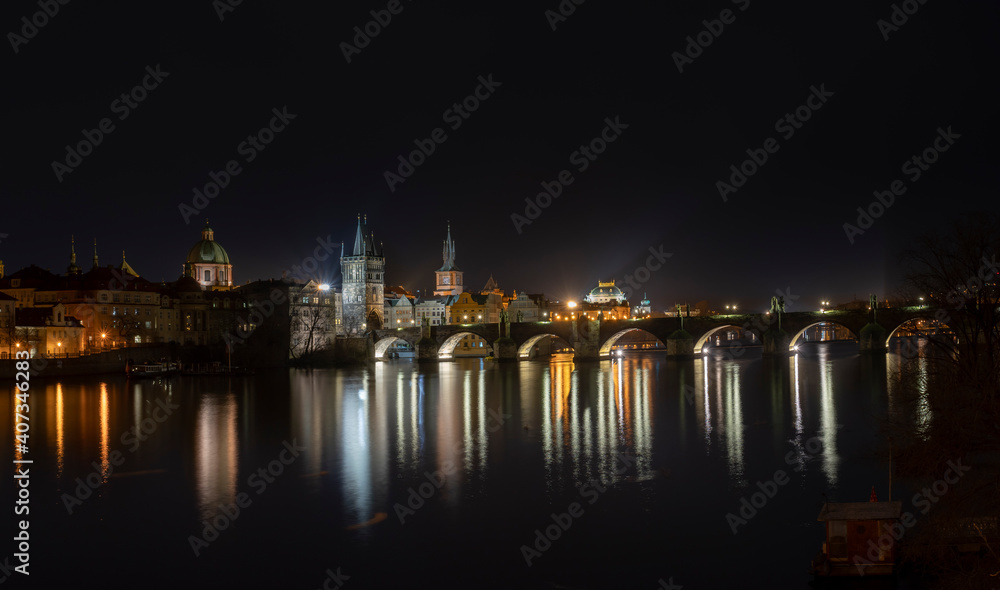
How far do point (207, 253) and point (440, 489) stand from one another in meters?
95.5

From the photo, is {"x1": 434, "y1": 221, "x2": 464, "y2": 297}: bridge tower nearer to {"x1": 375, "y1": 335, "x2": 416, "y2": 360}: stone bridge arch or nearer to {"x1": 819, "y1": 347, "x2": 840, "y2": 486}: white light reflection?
{"x1": 375, "y1": 335, "x2": 416, "y2": 360}: stone bridge arch

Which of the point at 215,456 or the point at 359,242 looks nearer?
the point at 215,456

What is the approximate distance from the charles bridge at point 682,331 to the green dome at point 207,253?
3387cm

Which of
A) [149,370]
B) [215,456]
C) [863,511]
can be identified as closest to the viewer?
[863,511]

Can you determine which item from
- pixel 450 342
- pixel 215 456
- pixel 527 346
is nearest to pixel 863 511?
pixel 215 456

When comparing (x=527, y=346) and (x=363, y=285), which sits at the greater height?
(x=363, y=285)

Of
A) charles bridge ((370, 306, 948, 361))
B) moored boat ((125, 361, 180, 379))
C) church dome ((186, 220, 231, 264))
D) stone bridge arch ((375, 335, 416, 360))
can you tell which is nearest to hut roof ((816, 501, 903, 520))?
moored boat ((125, 361, 180, 379))

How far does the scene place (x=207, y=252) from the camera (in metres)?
114

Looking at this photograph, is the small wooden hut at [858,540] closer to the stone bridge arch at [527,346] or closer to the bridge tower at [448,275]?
the stone bridge arch at [527,346]

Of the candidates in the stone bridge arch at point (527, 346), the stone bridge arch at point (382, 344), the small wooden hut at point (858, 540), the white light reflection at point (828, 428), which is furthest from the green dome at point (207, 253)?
the small wooden hut at point (858, 540)

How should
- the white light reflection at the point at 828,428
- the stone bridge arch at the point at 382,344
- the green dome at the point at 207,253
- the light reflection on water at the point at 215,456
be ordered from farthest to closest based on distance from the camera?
the green dome at the point at 207,253, the stone bridge arch at the point at 382,344, the white light reflection at the point at 828,428, the light reflection on water at the point at 215,456

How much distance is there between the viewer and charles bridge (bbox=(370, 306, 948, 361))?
8206 cm

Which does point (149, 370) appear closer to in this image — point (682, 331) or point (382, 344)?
point (382, 344)

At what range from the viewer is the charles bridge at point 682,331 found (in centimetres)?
8206
